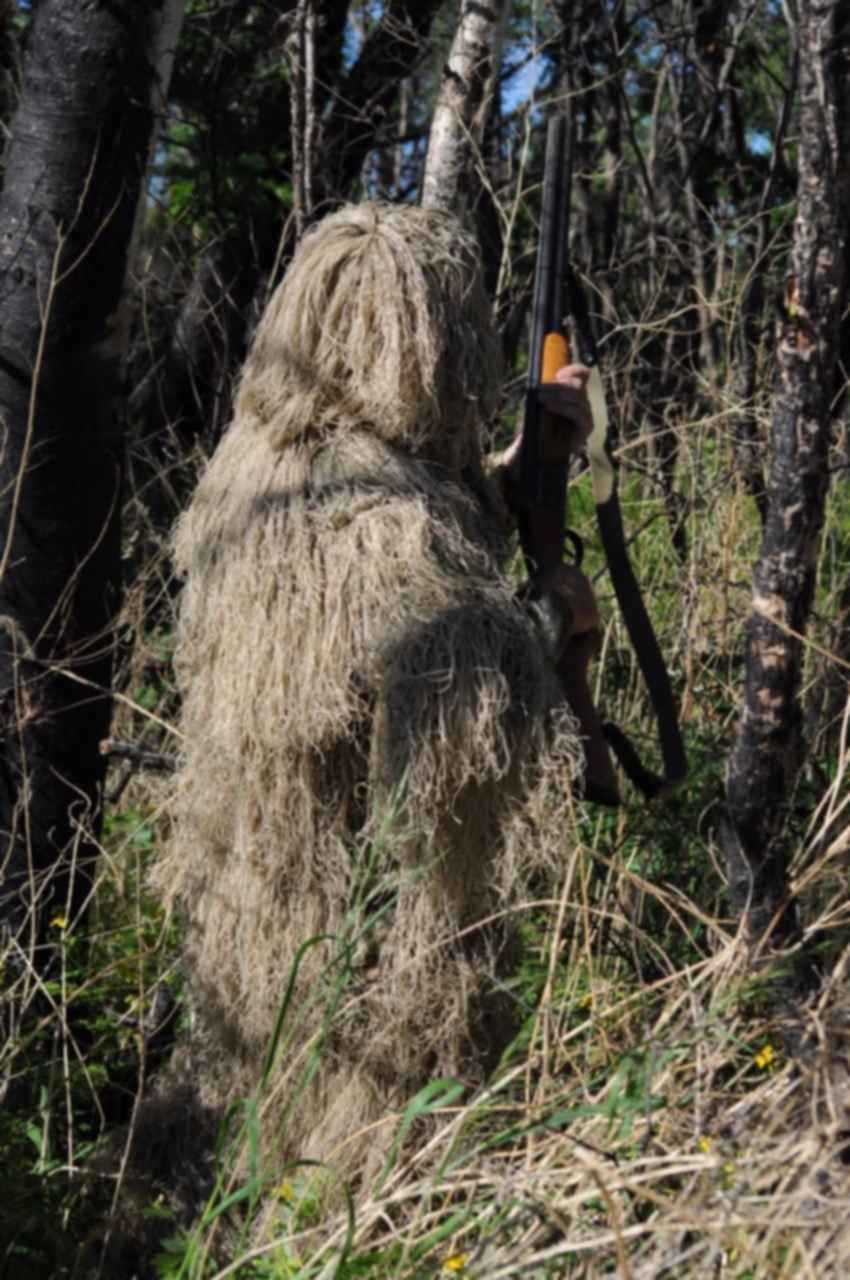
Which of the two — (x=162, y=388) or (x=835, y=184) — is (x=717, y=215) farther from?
(x=835, y=184)

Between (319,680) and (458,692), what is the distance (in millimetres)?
220

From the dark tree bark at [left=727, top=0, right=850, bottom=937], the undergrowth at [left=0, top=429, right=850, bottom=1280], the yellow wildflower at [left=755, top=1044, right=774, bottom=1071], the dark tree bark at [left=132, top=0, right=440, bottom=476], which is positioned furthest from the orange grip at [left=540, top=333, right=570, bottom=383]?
the dark tree bark at [left=132, top=0, right=440, bottom=476]

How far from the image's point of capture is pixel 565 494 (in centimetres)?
301

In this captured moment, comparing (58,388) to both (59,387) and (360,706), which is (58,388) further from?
(360,706)

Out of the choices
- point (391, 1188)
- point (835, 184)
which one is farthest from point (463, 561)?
point (391, 1188)

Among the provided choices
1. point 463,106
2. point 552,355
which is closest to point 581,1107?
point 552,355

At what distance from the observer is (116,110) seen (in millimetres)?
3418

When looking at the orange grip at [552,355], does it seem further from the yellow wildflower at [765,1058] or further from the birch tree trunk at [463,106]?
the yellow wildflower at [765,1058]

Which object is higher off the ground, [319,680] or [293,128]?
[293,128]

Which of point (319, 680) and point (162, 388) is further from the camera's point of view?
point (162, 388)

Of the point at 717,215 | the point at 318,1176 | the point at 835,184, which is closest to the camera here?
the point at 835,184

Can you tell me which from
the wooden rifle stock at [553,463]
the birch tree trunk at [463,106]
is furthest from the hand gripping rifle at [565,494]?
the birch tree trunk at [463,106]

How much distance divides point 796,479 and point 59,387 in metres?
1.52

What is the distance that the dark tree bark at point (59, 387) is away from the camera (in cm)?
338
